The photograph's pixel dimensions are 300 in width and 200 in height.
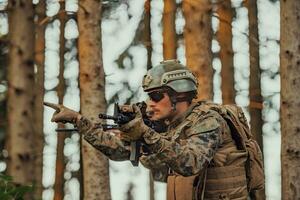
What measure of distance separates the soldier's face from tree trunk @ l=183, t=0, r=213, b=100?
234 inches

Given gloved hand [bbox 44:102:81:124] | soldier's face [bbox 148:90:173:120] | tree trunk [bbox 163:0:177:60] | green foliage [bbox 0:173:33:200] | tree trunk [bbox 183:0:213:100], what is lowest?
green foliage [bbox 0:173:33:200]

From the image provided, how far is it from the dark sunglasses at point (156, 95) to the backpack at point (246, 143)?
13.4 inches

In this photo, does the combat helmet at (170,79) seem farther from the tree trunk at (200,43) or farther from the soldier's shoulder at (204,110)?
the tree trunk at (200,43)

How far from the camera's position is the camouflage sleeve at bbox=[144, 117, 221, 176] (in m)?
4.46

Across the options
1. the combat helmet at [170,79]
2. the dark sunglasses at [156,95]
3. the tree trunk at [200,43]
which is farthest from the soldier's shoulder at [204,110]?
the tree trunk at [200,43]

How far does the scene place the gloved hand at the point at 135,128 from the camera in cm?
428

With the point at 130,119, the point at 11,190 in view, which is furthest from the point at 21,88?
the point at 130,119

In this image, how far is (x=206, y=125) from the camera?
481 centimetres

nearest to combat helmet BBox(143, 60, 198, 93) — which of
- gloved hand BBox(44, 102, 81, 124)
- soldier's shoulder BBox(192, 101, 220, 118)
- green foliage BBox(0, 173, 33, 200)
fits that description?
soldier's shoulder BBox(192, 101, 220, 118)

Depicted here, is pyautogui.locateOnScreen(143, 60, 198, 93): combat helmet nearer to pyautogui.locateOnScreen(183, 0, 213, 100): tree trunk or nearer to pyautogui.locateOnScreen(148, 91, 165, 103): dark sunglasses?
pyautogui.locateOnScreen(148, 91, 165, 103): dark sunglasses

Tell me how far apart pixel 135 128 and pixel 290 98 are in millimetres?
5670

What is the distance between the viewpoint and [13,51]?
32.7 feet

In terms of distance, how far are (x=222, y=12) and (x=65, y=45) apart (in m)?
5.94

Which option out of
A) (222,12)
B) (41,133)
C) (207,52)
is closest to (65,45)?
(41,133)
